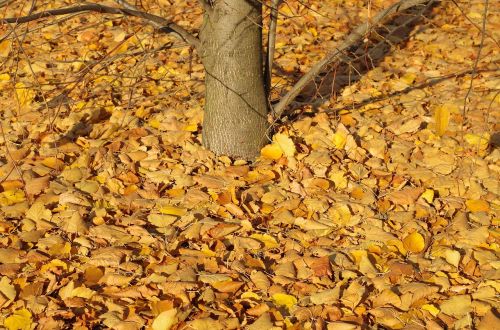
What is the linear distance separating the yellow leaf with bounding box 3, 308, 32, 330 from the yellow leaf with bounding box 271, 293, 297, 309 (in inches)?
32.6

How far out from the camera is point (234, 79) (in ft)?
9.96

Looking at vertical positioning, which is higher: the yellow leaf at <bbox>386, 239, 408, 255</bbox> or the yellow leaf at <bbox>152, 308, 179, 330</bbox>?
the yellow leaf at <bbox>386, 239, 408, 255</bbox>

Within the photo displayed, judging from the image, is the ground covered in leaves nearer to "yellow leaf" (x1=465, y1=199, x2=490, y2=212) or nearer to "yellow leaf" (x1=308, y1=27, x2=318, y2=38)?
"yellow leaf" (x1=465, y1=199, x2=490, y2=212)

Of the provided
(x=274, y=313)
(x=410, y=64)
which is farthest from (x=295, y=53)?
(x=274, y=313)

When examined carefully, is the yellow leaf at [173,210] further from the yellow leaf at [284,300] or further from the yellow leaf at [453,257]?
the yellow leaf at [453,257]

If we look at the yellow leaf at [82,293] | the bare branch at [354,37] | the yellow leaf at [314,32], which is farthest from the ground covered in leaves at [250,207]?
the yellow leaf at [314,32]

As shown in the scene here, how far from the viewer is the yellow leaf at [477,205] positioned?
2.77 meters

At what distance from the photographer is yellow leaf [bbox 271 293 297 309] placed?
2301 millimetres

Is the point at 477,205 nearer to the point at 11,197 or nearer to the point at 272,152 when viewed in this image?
the point at 272,152

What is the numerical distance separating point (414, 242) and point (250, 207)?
0.68 metres

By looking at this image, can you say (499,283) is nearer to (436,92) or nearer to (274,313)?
(274,313)

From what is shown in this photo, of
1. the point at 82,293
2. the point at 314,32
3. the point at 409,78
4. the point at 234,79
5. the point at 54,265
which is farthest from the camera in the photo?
the point at 314,32

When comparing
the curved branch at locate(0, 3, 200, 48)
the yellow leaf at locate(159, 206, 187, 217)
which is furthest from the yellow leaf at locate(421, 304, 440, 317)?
the curved branch at locate(0, 3, 200, 48)

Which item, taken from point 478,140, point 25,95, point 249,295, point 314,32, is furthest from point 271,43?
point 314,32
